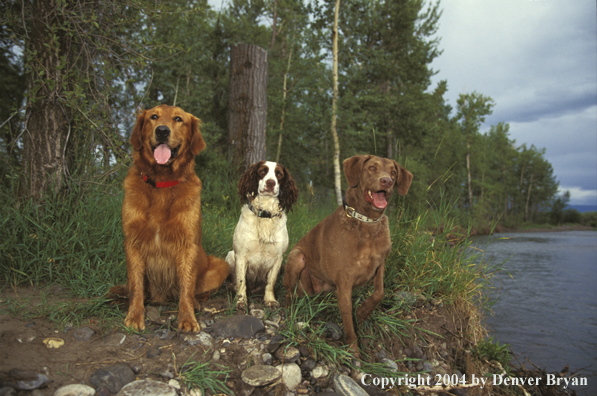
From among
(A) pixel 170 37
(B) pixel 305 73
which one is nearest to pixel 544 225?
(B) pixel 305 73

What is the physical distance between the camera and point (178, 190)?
9.53ft

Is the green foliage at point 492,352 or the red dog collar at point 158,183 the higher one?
the red dog collar at point 158,183

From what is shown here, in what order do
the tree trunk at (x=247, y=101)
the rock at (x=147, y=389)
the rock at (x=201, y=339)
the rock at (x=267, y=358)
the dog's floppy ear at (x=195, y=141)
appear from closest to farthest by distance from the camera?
1. the rock at (x=147, y=389)
2. the rock at (x=267, y=358)
3. the rock at (x=201, y=339)
4. the dog's floppy ear at (x=195, y=141)
5. the tree trunk at (x=247, y=101)

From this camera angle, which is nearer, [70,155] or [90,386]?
[90,386]

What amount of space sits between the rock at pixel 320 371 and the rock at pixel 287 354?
141mm

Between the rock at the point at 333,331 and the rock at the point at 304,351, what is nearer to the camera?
the rock at the point at 304,351

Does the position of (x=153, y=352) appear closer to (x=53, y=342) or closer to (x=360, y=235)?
(x=53, y=342)

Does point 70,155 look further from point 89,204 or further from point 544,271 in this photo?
point 544,271

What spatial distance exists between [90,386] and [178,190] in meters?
1.42


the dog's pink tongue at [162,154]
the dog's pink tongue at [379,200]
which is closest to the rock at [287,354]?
the dog's pink tongue at [379,200]

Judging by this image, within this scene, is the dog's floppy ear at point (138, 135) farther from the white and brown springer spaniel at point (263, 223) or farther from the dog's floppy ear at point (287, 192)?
the dog's floppy ear at point (287, 192)

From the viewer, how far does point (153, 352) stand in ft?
7.97

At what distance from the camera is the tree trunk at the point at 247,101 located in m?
7.15

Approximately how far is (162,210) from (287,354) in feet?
4.72
